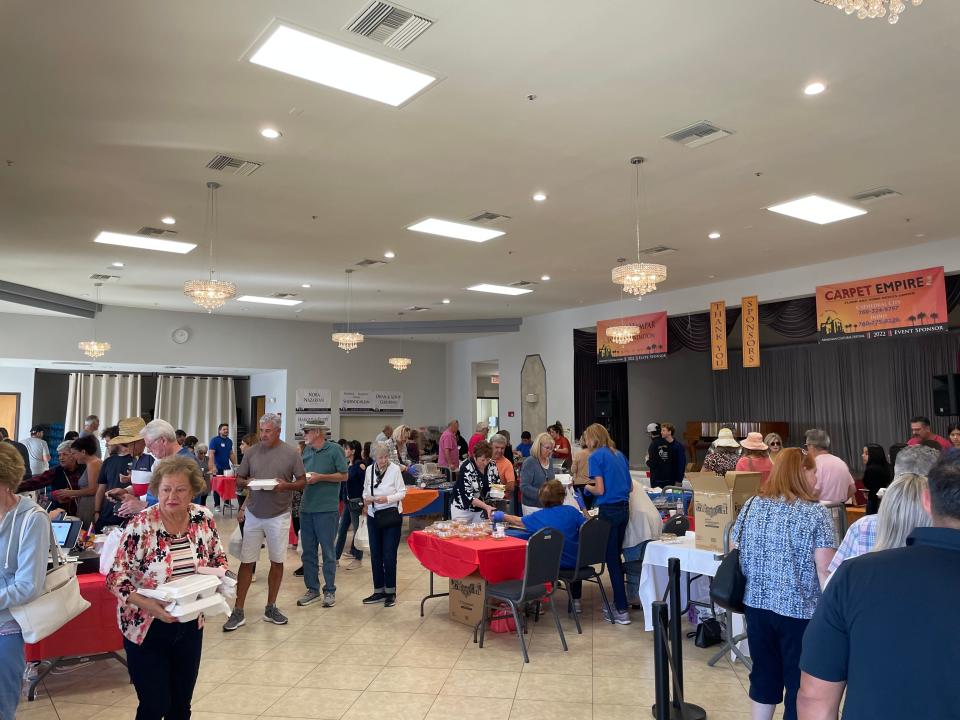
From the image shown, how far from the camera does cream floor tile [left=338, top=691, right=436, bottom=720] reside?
3898 millimetres

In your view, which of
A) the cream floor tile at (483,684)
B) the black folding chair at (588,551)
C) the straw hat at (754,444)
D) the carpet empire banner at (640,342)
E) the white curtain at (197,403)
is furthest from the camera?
the white curtain at (197,403)

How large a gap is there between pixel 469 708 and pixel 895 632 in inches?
121

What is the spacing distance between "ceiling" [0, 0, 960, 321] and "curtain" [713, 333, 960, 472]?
23.5ft

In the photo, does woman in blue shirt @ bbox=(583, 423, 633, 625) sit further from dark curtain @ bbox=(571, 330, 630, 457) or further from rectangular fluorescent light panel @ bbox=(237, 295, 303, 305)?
rectangular fluorescent light panel @ bbox=(237, 295, 303, 305)

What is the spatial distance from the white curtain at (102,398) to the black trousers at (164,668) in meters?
14.8

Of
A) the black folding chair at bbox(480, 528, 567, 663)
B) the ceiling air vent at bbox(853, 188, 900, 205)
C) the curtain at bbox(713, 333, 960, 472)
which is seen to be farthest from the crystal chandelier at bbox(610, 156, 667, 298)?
the curtain at bbox(713, 333, 960, 472)

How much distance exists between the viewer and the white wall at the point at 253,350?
1373 centimetres

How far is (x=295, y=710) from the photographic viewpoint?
3959 millimetres

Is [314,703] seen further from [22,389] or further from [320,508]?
[22,389]

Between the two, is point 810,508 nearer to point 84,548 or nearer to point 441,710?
point 441,710

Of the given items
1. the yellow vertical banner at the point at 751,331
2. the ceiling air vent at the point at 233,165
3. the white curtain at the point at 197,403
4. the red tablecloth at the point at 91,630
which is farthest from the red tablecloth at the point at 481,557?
the white curtain at the point at 197,403

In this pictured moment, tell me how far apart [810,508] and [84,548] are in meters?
4.36

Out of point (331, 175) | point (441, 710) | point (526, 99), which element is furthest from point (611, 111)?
point (441, 710)

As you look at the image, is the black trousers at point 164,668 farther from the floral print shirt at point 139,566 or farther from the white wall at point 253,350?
the white wall at point 253,350
